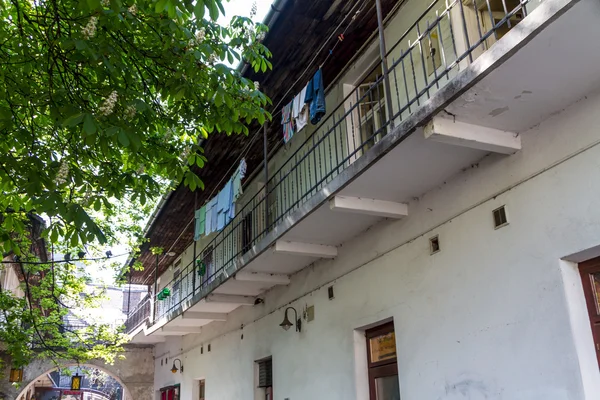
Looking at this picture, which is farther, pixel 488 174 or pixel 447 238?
pixel 447 238

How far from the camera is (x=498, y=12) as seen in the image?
6320 millimetres

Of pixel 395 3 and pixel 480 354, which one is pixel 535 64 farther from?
pixel 395 3

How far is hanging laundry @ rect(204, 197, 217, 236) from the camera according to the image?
35.6 ft

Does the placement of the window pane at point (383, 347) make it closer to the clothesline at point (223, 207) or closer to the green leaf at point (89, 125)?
the clothesline at point (223, 207)

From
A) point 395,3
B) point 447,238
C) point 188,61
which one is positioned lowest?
point 447,238

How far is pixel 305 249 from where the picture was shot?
25.6 feet

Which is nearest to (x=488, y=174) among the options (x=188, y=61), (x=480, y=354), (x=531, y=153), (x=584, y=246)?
(x=531, y=153)

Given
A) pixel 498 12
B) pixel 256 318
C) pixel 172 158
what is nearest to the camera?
pixel 172 158

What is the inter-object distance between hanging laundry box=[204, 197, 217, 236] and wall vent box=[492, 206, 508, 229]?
662 centimetres

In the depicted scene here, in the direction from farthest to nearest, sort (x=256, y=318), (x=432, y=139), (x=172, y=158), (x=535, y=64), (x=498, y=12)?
(x=256, y=318), (x=498, y=12), (x=172, y=158), (x=432, y=139), (x=535, y=64)

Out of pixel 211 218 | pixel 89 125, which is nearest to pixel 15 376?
pixel 211 218

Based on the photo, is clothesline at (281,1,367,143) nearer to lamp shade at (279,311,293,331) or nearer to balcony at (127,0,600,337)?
balcony at (127,0,600,337)

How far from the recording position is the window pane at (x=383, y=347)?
6750mm

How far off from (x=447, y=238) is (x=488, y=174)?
85cm
